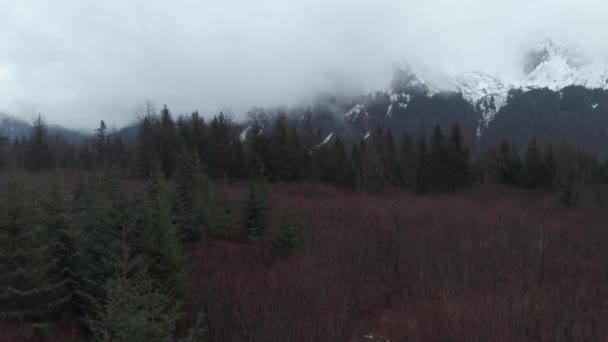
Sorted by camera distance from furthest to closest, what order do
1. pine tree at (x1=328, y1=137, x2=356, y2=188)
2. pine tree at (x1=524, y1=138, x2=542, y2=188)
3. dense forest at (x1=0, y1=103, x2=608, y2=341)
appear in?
pine tree at (x1=524, y1=138, x2=542, y2=188) → pine tree at (x1=328, y1=137, x2=356, y2=188) → dense forest at (x1=0, y1=103, x2=608, y2=341)

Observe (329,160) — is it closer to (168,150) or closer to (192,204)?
(168,150)

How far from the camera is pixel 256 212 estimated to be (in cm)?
1798

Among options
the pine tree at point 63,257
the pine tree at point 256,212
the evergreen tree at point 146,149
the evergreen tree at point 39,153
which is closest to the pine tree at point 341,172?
the evergreen tree at point 146,149

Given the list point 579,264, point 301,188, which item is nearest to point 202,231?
point 579,264

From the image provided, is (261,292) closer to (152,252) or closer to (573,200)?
(152,252)

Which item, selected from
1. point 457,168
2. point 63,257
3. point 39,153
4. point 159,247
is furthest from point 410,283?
point 39,153

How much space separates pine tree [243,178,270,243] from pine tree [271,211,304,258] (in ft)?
8.23

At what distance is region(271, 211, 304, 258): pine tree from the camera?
14.8m

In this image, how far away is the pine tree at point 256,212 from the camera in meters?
17.6

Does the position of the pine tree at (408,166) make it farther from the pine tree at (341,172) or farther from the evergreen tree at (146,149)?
the evergreen tree at (146,149)

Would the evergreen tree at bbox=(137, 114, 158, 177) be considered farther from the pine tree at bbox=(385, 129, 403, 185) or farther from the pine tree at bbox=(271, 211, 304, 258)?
the pine tree at bbox=(271, 211, 304, 258)

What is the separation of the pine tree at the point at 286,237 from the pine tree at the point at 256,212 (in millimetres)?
2508

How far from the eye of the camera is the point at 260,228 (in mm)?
17594

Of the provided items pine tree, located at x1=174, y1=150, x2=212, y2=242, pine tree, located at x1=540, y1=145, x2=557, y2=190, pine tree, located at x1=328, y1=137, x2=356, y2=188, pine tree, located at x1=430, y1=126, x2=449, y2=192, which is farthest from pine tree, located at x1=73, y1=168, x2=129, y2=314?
pine tree, located at x1=540, y1=145, x2=557, y2=190
